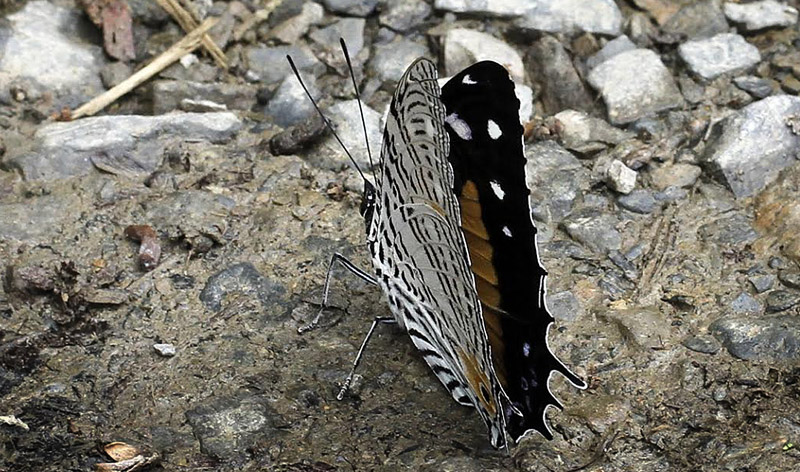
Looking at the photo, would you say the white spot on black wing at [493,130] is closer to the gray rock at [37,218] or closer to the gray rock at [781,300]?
the gray rock at [781,300]

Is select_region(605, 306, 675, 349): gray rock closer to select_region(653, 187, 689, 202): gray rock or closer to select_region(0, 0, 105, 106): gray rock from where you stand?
select_region(653, 187, 689, 202): gray rock

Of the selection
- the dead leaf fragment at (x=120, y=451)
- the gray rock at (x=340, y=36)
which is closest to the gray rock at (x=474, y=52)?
the gray rock at (x=340, y=36)

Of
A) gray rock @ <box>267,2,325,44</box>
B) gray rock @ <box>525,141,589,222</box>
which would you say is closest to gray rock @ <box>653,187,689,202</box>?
gray rock @ <box>525,141,589,222</box>

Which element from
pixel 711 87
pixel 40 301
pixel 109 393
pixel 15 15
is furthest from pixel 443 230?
pixel 15 15

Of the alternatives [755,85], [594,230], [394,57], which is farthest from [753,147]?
[394,57]

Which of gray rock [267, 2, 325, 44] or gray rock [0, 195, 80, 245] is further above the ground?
gray rock [267, 2, 325, 44]

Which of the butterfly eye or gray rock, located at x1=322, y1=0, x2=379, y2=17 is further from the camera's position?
gray rock, located at x1=322, y1=0, x2=379, y2=17
